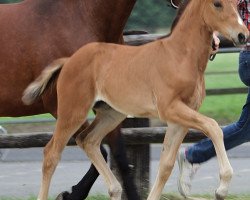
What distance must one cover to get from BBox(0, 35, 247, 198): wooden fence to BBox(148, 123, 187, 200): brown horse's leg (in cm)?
128

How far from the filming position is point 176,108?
5.79 metres

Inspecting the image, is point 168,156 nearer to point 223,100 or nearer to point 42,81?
point 42,81

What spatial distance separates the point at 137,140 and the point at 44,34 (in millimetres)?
1300

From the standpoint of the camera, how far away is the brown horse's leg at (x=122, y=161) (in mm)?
6852

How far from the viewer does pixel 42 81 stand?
256 inches

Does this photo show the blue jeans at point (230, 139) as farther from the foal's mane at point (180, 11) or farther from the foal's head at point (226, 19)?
the foal's head at point (226, 19)

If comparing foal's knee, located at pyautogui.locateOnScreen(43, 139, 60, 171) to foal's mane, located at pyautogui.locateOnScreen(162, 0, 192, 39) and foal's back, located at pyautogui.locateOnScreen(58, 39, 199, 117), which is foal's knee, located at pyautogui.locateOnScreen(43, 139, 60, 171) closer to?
foal's back, located at pyautogui.locateOnScreen(58, 39, 199, 117)

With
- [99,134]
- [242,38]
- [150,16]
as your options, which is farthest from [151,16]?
[242,38]

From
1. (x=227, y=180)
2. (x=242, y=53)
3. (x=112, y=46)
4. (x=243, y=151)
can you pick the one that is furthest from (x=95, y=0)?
(x=243, y=151)

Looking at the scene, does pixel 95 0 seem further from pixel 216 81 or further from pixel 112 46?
pixel 216 81

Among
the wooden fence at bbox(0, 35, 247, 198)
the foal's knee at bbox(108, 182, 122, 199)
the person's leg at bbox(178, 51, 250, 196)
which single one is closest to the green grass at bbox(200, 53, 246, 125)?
the wooden fence at bbox(0, 35, 247, 198)

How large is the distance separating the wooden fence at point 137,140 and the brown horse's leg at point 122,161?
1.81 feet

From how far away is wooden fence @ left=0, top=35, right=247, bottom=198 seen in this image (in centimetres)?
753

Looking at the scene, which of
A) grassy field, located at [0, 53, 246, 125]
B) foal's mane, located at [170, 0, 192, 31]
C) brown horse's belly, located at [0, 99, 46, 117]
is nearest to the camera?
foal's mane, located at [170, 0, 192, 31]
